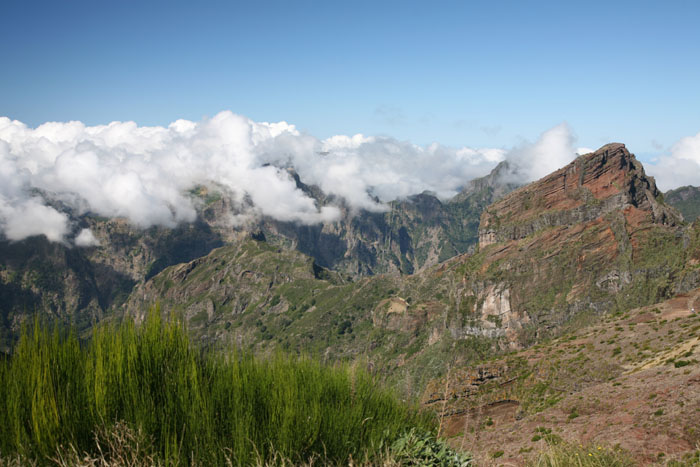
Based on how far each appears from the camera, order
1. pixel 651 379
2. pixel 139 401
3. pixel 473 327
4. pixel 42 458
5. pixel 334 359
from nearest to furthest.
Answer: pixel 42 458
pixel 139 401
pixel 334 359
pixel 651 379
pixel 473 327

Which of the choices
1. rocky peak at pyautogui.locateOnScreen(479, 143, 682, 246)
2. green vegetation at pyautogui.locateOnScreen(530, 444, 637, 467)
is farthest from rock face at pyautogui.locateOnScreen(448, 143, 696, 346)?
green vegetation at pyautogui.locateOnScreen(530, 444, 637, 467)

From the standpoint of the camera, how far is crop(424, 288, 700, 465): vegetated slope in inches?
721

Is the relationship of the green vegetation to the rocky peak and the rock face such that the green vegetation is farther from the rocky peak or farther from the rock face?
the rocky peak

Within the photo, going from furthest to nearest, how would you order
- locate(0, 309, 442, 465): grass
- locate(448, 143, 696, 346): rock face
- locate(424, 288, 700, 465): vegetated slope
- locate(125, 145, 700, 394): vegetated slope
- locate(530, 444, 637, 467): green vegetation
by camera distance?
1. locate(125, 145, 700, 394): vegetated slope
2. locate(448, 143, 696, 346): rock face
3. locate(424, 288, 700, 465): vegetated slope
4. locate(530, 444, 637, 467): green vegetation
5. locate(0, 309, 442, 465): grass

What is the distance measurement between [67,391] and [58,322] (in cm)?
147

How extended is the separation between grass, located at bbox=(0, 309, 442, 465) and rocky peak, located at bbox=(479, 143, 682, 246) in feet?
552

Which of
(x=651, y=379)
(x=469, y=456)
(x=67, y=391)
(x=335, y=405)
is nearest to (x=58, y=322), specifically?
(x=67, y=391)

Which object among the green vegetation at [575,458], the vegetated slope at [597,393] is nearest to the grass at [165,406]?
the vegetated slope at [597,393]

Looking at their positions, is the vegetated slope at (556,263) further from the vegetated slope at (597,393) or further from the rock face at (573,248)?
the vegetated slope at (597,393)

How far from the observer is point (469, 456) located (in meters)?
7.59

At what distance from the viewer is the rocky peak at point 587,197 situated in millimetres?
156250

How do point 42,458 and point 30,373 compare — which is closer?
point 42,458

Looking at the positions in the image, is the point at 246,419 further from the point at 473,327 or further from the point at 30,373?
the point at 473,327

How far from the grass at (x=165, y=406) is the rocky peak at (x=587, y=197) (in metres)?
168
